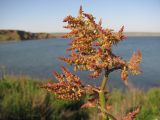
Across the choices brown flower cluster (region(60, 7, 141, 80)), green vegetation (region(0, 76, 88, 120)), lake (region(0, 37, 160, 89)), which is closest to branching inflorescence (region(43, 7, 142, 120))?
brown flower cluster (region(60, 7, 141, 80))

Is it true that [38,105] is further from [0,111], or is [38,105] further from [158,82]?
[158,82]

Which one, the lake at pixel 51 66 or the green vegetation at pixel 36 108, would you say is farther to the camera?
the lake at pixel 51 66

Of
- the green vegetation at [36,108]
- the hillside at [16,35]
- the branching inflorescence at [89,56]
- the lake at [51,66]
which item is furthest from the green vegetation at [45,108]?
the hillside at [16,35]

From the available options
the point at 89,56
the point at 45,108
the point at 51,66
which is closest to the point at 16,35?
the point at 51,66

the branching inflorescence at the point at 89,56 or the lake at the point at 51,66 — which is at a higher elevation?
the branching inflorescence at the point at 89,56

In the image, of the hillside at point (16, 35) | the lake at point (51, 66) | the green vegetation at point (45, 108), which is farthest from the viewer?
the hillside at point (16, 35)

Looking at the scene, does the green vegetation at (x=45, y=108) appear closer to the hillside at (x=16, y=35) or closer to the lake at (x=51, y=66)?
the lake at (x=51, y=66)

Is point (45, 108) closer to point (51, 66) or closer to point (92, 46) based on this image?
point (92, 46)

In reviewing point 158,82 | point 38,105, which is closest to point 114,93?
point 38,105

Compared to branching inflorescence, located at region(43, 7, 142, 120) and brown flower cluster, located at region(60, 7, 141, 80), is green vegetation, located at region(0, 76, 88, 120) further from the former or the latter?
brown flower cluster, located at region(60, 7, 141, 80)
